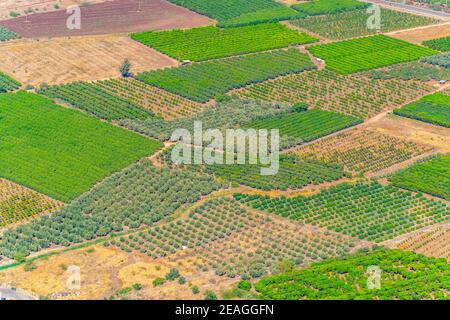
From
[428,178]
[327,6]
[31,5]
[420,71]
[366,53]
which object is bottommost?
[428,178]

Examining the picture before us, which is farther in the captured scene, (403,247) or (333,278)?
(403,247)

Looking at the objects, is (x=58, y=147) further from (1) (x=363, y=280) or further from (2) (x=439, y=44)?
(2) (x=439, y=44)

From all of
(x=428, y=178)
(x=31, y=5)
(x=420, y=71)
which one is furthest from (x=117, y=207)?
(x=31, y=5)

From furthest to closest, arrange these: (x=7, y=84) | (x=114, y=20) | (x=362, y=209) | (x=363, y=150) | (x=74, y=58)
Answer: (x=114, y=20) < (x=74, y=58) < (x=7, y=84) < (x=363, y=150) < (x=362, y=209)

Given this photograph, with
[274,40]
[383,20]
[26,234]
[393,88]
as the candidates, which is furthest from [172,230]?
[383,20]

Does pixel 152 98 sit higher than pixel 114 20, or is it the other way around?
pixel 114 20

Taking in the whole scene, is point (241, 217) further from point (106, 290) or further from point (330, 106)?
point (330, 106)

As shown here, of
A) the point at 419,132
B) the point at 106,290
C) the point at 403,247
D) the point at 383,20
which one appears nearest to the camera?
the point at 106,290
